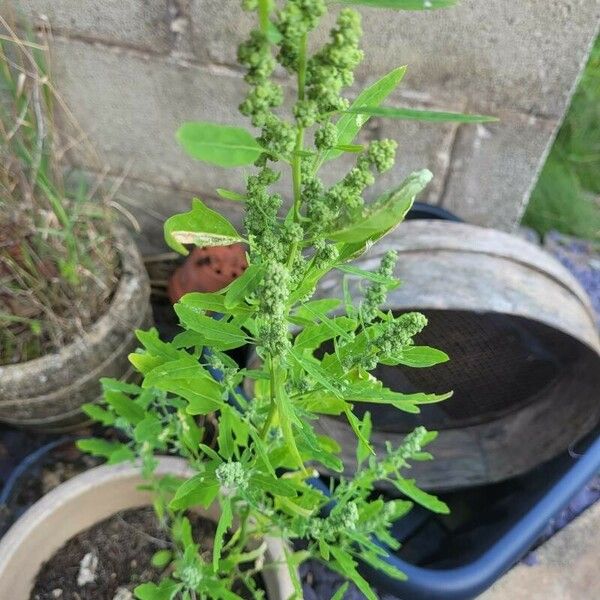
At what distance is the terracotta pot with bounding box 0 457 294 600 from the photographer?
3.69 feet

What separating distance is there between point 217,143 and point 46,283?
102cm

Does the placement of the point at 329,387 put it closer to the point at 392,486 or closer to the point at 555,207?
the point at 392,486

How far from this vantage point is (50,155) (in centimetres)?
143

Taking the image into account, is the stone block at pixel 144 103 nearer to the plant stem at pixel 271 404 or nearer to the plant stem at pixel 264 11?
the plant stem at pixel 271 404

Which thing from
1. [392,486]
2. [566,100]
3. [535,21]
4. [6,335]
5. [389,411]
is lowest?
[392,486]

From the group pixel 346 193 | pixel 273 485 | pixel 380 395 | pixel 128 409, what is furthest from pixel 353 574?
pixel 346 193

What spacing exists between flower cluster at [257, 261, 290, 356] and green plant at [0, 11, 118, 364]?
2.71 feet

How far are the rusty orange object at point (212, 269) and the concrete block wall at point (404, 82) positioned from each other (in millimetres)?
188

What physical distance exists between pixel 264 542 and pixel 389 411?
453 mm

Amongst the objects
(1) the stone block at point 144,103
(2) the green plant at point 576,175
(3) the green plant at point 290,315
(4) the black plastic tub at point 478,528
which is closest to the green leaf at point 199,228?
(3) the green plant at point 290,315

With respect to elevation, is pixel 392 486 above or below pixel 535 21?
below

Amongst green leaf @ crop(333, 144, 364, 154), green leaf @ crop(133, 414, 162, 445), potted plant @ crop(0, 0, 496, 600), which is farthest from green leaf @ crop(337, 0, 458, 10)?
green leaf @ crop(133, 414, 162, 445)

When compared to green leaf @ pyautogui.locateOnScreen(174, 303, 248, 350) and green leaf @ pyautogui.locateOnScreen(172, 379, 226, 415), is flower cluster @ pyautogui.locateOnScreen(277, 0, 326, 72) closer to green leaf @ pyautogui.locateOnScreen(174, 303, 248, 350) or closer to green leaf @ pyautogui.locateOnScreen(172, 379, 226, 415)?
green leaf @ pyautogui.locateOnScreen(174, 303, 248, 350)

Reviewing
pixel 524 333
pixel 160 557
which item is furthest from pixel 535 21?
pixel 160 557
